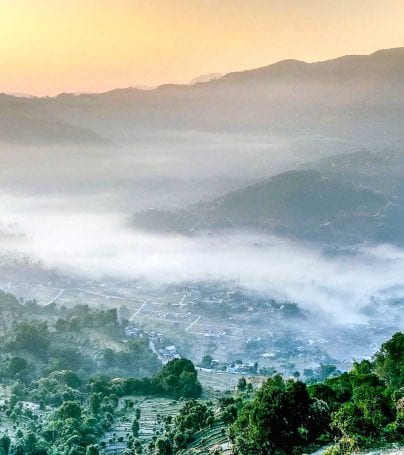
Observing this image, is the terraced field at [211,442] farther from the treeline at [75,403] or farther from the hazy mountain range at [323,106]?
the hazy mountain range at [323,106]

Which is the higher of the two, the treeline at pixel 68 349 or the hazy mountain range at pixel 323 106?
the hazy mountain range at pixel 323 106

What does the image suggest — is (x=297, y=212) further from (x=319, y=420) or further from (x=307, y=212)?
(x=319, y=420)

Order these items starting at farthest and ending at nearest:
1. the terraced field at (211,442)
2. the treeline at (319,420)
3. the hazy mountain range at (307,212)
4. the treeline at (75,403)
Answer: the hazy mountain range at (307,212) < the treeline at (75,403) < the terraced field at (211,442) < the treeline at (319,420)

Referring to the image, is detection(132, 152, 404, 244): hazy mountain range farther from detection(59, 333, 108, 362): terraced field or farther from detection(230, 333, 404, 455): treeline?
detection(230, 333, 404, 455): treeline

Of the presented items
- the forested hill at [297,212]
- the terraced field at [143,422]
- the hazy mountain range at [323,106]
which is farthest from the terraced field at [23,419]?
the hazy mountain range at [323,106]

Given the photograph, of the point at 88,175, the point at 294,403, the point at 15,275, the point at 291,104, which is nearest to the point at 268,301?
the point at 15,275

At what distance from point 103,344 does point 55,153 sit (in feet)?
456

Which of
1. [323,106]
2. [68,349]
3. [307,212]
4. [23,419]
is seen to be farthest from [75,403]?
[323,106]

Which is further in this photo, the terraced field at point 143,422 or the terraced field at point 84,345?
the terraced field at point 84,345

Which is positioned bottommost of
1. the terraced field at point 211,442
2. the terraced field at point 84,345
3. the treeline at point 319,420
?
the terraced field at point 84,345

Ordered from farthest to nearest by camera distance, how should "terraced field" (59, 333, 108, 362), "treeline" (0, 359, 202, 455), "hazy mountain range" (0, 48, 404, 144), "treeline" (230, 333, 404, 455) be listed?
1. "hazy mountain range" (0, 48, 404, 144)
2. "terraced field" (59, 333, 108, 362)
3. "treeline" (0, 359, 202, 455)
4. "treeline" (230, 333, 404, 455)

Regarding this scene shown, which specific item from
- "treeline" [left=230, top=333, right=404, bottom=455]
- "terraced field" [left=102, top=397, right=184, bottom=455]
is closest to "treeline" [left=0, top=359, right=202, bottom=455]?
"terraced field" [left=102, top=397, right=184, bottom=455]

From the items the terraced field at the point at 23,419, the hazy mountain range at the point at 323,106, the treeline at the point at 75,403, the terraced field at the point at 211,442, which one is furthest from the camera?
the hazy mountain range at the point at 323,106

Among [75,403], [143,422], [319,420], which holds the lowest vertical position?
[143,422]
